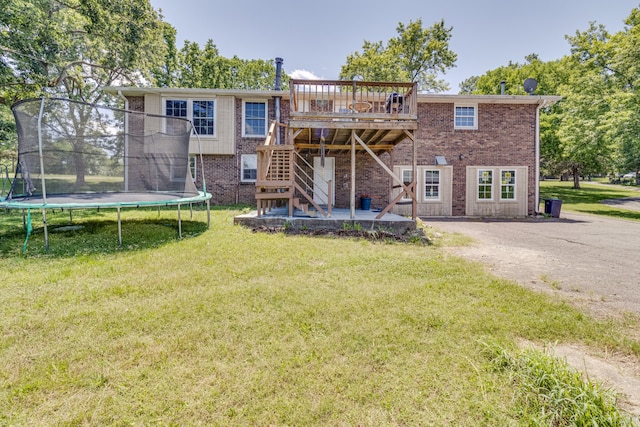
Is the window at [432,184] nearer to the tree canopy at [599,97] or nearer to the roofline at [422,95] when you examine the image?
the roofline at [422,95]

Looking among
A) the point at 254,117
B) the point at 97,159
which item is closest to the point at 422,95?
the point at 254,117

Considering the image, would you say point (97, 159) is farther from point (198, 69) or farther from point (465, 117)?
point (198, 69)

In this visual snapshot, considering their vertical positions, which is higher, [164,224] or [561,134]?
[561,134]

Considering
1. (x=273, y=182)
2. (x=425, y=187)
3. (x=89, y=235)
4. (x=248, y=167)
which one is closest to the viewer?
(x=89, y=235)

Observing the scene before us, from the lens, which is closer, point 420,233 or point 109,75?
point 420,233

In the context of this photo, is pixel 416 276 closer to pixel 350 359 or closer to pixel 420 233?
pixel 350 359

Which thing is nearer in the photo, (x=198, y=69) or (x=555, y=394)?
(x=555, y=394)

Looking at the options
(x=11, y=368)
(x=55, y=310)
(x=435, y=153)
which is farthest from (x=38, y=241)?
(x=435, y=153)

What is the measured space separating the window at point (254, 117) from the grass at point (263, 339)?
8375 millimetres

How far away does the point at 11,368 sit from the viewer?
2.13 meters

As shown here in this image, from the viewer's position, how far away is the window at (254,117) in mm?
12172

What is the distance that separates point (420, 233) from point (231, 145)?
8.25m

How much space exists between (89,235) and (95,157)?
94.9 inches

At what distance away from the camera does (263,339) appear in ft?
8.47
